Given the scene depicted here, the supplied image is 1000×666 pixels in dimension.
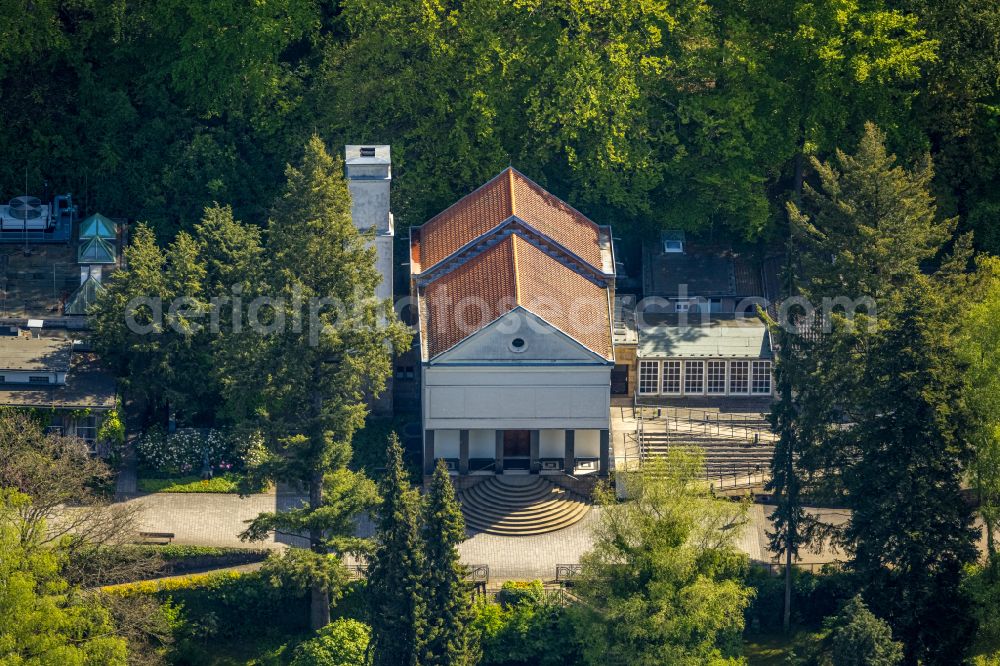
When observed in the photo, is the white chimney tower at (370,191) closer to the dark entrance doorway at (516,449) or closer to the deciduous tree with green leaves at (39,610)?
the dark entrance doorway at (516,449)

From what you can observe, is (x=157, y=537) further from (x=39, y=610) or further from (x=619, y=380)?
(x=619, y=380)

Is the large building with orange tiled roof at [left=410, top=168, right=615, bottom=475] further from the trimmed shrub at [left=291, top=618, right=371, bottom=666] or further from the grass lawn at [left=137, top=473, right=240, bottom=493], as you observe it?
the trimmed shrub at [left=291, top=618, right=371, bottom=666]

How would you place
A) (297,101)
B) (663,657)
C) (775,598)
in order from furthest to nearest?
(297,101) → (775,598) → (663,657)

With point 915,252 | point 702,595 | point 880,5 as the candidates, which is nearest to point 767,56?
point 880,5

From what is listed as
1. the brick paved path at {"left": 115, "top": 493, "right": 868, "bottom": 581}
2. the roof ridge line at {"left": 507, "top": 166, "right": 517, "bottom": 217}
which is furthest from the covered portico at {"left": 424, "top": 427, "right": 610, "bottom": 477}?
the roof ridge line at {"left": 507, "top": 166, "right": 517, "bottom": 217}

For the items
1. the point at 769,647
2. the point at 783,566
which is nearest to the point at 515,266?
the point at 783,566

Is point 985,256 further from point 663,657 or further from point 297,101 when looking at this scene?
point 297,101
